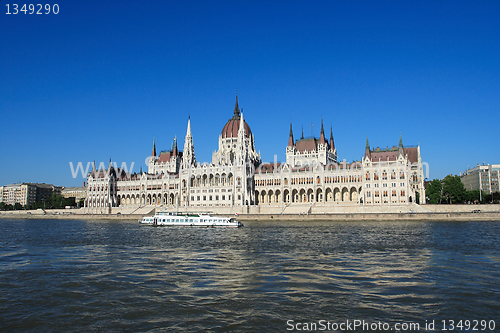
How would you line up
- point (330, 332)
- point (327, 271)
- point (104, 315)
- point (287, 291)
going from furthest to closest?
point (327, 271) < point (287, 291) < point (104, 315) < point (330, 332)

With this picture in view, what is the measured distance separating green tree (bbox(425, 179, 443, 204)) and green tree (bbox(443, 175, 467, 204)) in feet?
6.00

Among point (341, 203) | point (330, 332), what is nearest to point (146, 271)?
point (330, 332)

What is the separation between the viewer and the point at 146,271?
23.5m

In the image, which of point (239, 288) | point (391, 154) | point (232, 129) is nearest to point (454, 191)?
point (391, 154)

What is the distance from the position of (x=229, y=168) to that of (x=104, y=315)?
97.4 m

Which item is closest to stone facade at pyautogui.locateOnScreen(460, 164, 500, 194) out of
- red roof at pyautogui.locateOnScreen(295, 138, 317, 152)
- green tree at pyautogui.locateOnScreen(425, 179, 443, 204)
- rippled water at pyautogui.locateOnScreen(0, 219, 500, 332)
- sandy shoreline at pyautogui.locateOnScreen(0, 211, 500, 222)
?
green tree at pyautogui.locateOnScreen(425, 179, 443, 204)

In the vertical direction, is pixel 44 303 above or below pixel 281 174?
below

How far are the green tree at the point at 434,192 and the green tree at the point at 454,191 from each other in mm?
1829

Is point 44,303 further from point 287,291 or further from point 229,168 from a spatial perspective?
point 229,168

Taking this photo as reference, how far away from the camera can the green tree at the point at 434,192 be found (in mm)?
101312

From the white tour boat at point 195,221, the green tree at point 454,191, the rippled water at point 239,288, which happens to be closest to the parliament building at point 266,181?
the green tree at point 454,191

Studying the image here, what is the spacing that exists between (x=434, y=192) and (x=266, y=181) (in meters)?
42.9

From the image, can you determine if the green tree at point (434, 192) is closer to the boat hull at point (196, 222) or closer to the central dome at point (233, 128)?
the central dome at point (233, 128)

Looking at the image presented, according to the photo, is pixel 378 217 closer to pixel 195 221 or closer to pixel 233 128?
pixel 195 221
